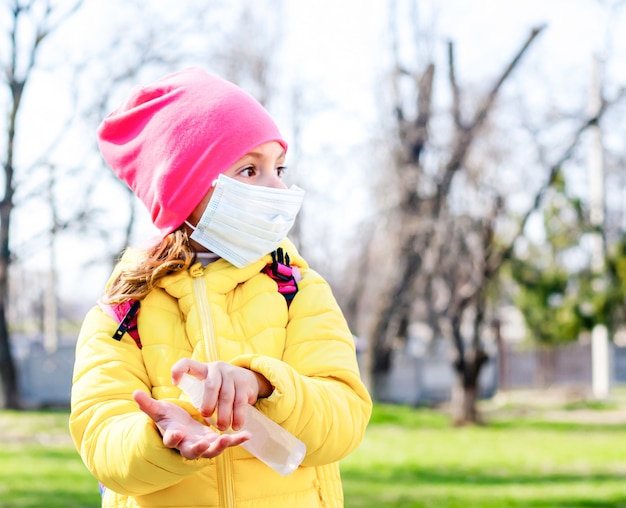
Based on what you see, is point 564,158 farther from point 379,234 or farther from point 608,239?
point 608,239

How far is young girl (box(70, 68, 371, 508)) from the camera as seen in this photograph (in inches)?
60.0

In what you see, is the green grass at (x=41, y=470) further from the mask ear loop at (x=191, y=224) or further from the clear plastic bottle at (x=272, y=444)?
the clear plastic bottle at (x=272, y=444)

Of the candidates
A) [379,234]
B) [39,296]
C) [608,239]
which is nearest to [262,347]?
[379,234]

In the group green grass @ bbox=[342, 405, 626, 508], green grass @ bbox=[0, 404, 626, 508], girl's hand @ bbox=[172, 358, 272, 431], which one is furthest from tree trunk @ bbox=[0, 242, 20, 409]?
girl's hand @ bbox=[172, 358, 272, 431]

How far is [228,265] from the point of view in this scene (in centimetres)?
183

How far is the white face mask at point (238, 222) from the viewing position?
1828mm

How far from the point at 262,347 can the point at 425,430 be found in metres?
12.1

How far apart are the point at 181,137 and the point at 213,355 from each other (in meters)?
0.50

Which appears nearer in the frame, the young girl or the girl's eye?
the young girl

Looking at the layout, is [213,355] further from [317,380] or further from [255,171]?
[255,171]

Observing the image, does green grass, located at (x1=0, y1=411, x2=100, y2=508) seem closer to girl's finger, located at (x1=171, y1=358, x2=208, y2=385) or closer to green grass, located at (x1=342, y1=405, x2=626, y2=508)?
green grass, located at (x1=342, y1=405, x2=626, y2=508)

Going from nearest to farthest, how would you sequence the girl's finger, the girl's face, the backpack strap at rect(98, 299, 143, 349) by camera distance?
the girl's finger, the backpack strap at rect(98, 299, 143, 349), the girl's face

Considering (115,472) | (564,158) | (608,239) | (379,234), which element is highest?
(115,472)

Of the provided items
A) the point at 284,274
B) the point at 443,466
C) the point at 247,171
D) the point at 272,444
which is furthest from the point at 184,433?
the point at 443,466
